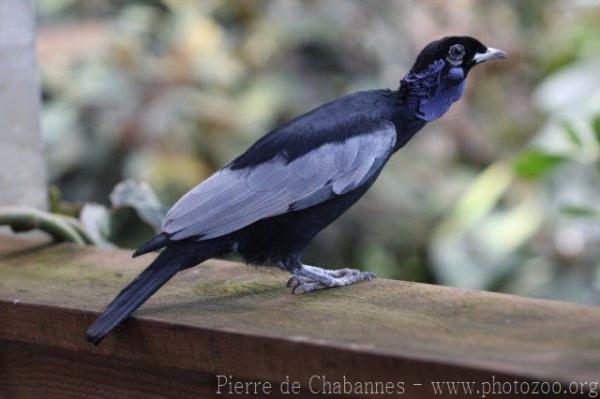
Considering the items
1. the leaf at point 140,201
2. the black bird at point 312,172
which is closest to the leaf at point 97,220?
the leaf at point 140,201

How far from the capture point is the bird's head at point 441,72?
2057 mm

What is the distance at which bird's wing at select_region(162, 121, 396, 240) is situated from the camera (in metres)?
1.91

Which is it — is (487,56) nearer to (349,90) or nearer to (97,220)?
(97,220)

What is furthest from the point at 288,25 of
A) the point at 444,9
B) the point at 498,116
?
the point at 498,116

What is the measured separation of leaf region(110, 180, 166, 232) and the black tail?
566 millimetres

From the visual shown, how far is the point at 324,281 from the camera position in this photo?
1954 millimetres

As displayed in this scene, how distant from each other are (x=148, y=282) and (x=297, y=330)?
0.36 metres

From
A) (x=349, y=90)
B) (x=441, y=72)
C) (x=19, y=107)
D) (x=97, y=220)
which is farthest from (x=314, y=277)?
(x=349, y=90)

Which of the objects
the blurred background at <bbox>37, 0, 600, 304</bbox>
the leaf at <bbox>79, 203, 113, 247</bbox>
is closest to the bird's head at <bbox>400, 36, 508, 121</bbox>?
the leaf at <bbox>79, 203, 113, 247</bbox>

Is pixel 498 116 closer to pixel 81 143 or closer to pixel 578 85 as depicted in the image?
pixel 578 85

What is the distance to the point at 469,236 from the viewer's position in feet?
15.0

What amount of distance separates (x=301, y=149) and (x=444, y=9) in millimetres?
3529

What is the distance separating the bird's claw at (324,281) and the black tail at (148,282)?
16cm

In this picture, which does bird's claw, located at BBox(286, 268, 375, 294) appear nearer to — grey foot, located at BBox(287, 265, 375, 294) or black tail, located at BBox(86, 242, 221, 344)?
grey foot, located at BBox(287, 265, 375, 294)
